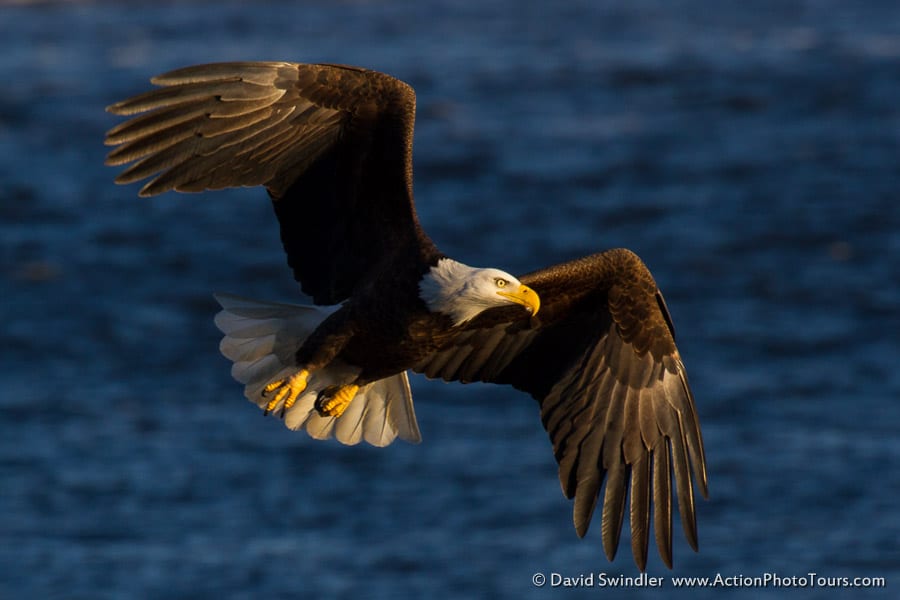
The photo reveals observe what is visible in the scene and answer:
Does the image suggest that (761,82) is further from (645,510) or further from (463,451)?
(645,510)

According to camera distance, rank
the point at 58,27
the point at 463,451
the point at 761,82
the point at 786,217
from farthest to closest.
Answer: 1. the point at 58,27
2. the point at 761,82
3. the point at 786,217
4. the point at 463,451

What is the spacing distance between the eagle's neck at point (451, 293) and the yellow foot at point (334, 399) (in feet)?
2.48

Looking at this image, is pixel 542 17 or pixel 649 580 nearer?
pixel 649 580

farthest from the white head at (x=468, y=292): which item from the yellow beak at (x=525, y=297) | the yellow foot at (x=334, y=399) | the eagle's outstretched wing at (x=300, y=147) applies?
the yellow foot at (x=334, y=399)

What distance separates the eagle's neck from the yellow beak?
0.09 metres

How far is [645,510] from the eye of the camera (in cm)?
705

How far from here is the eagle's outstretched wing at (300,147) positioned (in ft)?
20.8

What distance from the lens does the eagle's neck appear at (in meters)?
6.38

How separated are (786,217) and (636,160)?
5.44 ft

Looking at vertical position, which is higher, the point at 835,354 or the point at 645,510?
the point at 645,510

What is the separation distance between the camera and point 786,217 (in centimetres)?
1556

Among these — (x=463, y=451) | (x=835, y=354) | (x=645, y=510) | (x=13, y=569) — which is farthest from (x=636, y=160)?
(x=645, y=510)

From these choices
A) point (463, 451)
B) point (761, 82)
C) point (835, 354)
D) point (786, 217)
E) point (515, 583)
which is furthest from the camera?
point (761, 82)

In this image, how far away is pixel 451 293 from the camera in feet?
20.9
